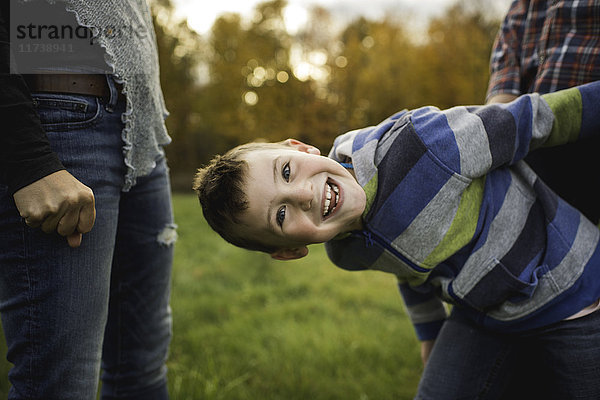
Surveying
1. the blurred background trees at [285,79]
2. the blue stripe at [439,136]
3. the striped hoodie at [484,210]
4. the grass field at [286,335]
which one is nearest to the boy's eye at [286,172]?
the striped hoodie at [484,210]

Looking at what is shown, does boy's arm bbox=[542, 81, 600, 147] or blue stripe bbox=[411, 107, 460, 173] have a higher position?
boy's arm bbox=[542, 81, 600, 147]

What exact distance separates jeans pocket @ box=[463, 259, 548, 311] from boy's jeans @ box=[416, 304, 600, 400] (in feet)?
0.63

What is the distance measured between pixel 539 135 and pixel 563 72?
1.22 feet

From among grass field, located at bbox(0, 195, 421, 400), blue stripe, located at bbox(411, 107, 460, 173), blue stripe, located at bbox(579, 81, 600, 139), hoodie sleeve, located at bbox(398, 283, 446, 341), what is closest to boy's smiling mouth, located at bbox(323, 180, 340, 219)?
blue stripe, located at bbox(411, 107, 460, 173)

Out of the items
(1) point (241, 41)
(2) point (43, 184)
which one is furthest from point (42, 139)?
(1) point (241, 41)

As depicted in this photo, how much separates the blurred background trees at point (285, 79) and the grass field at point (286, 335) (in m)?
12.2

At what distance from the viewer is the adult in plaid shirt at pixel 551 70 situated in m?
1.75

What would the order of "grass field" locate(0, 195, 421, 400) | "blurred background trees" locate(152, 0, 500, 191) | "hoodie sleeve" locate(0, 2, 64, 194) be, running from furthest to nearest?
"blurred background trees" locate(152, 0, 500, 191) < "grass field" locate(0, 195, 421, 400) < "hoodie sleeve" locate(0, 2, 64, 194)

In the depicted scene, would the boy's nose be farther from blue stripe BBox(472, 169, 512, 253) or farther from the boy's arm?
the boy's arm

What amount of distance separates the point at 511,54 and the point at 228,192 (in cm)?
135

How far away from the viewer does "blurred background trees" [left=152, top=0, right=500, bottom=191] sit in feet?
54.5

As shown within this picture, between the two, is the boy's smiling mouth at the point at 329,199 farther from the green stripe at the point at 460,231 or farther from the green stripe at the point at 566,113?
the green stripe at the point at 566,113

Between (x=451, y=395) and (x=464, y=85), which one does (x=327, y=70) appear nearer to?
(x=464, y=85)

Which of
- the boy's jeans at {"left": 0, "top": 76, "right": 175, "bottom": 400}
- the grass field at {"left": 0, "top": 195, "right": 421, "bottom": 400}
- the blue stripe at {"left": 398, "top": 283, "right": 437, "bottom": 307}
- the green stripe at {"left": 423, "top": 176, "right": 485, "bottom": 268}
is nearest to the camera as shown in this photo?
the boy's jeans at {"left": 0, "top": 76, "right": 175, "bottom": 400}
